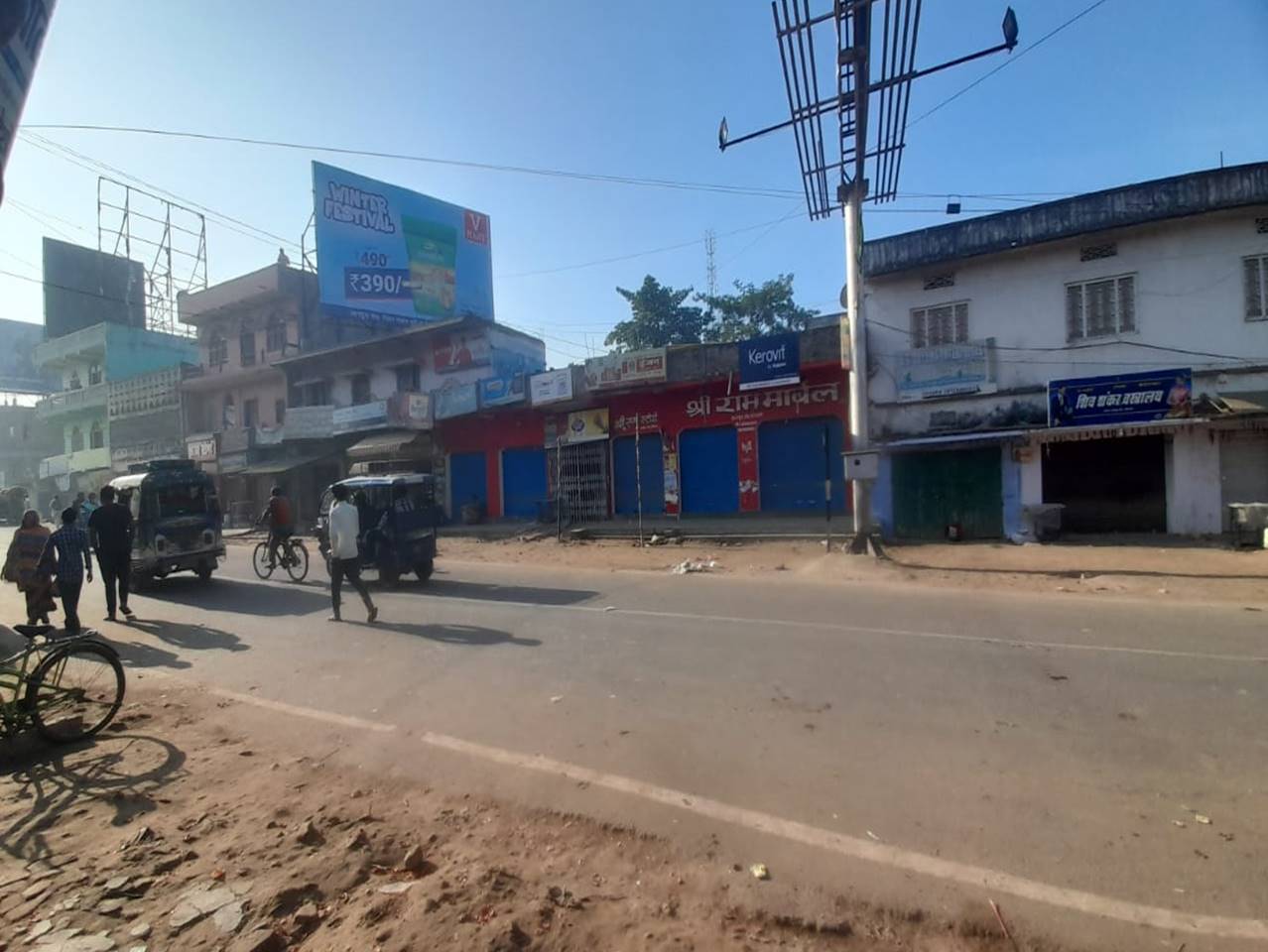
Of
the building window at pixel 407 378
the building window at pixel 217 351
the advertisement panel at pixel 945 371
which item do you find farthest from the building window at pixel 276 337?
the advertisement panel at pixel 945 371

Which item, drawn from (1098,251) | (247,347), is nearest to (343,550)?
(1098,251)

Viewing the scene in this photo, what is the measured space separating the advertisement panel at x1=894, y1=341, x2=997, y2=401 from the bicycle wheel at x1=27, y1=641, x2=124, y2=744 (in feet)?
53.8

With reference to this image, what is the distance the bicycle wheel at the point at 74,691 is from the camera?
15.3ft

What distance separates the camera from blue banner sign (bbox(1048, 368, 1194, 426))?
13.8 meters

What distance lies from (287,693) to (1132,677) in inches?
282

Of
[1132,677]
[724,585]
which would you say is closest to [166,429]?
[724,585]

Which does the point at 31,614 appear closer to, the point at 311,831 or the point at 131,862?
the point at 131,862

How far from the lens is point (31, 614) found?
7.79m

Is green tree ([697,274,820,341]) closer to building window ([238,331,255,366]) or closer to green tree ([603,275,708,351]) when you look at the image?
green tree ([603,275,708,351])

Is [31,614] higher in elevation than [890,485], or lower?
lower

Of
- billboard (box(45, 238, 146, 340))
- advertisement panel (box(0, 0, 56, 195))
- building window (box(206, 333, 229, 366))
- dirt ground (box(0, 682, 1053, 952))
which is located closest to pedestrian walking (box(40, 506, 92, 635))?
dirt ground (box(0, 682, 1053, 952))

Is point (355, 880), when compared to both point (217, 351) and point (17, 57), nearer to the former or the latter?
point (17, 57)

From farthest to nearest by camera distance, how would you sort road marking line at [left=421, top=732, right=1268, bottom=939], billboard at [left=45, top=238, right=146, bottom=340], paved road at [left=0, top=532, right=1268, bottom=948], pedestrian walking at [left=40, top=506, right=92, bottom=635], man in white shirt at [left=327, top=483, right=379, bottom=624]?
billboard at [left=45, top=238, right=146, bottom=340]
man in white shirt at [left=327, top=483, right=379, bottom=624]
pedestrian walking at [left=40, top=506, right=92, bottom=635]
paved road at [left=0, top=532, right=1268, bottom=948]
road marking line at [left=421, top=732, right=1268, bottom=939]

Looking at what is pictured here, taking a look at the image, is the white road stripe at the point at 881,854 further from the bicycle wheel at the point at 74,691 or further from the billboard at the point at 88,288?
the billboard at the point at 88,288
